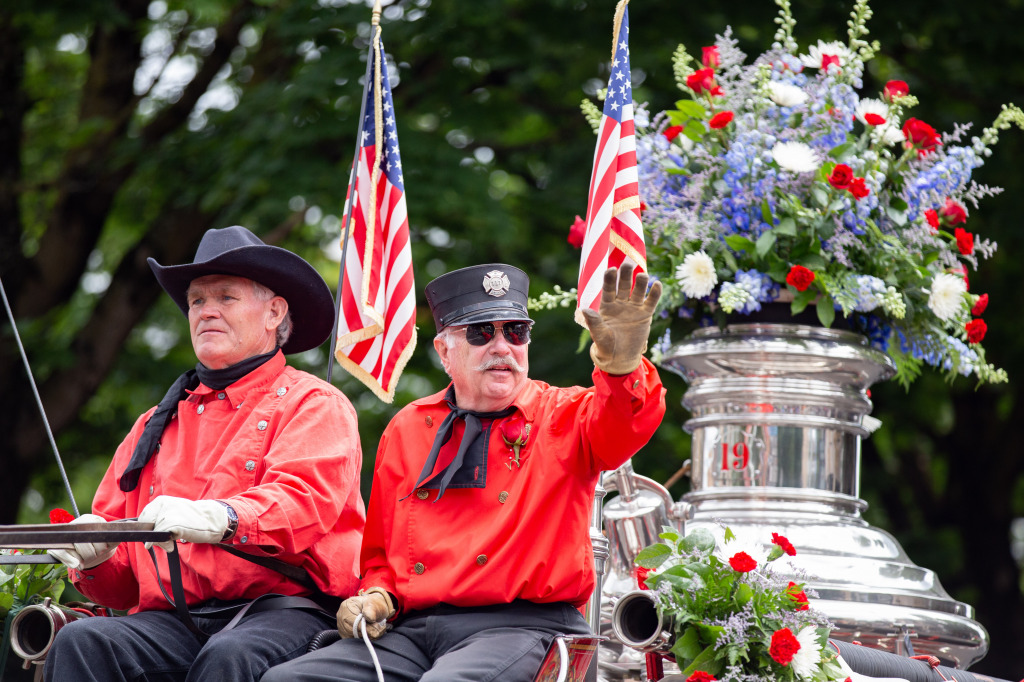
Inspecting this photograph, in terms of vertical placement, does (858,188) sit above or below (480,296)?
above

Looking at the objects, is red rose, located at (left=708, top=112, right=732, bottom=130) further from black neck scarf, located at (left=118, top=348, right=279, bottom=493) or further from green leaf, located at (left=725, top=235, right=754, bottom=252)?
black neck scarf, located at (left=118, top=348, right=279, bottom=493)

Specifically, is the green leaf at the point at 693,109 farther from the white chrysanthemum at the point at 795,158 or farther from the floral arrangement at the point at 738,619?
the floral arrangement at the point at 738,619

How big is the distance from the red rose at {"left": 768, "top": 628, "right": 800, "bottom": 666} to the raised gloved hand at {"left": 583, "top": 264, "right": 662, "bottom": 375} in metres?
0.92

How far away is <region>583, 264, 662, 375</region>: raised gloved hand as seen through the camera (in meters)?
3.53

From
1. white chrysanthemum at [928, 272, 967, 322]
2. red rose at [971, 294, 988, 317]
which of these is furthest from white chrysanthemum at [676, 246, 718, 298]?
A: red rose at [971, 294, 988, 317]

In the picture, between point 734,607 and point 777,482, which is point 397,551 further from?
point 777,482

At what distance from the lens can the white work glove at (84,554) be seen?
4.00 meters

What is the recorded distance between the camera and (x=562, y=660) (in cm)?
367

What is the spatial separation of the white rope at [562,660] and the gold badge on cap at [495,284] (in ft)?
3.85

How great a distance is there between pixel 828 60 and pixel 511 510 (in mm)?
2933

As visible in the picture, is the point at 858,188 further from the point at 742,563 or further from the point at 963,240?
the point at 742,563

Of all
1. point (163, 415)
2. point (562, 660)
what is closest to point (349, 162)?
point (163, 415)

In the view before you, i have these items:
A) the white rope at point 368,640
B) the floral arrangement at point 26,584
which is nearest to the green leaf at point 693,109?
the white rope at point 368,640

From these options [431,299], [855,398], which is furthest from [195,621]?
[855,398]
